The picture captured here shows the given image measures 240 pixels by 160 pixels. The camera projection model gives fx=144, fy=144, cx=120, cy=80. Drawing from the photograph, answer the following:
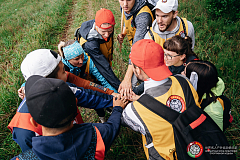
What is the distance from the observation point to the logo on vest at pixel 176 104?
1.36m

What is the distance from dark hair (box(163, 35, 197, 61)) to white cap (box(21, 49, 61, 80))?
178 cm

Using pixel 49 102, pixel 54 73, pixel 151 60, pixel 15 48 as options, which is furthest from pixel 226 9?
pixel 15 48

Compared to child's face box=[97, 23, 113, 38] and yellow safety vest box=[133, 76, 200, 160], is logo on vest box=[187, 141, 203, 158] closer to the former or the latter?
yellow safety vest box=[133, 76, 200, 160]

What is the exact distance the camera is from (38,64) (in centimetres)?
153

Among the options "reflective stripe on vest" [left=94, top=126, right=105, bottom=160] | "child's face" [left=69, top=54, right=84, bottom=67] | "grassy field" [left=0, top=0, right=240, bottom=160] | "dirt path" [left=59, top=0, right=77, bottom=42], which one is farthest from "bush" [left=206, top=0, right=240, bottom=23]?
"reflective stripe on vest" [left=94, top=126, right=105, bottom=160]

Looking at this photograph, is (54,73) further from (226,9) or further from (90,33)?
(226,9)

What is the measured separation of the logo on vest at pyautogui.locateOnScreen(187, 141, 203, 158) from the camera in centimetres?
125

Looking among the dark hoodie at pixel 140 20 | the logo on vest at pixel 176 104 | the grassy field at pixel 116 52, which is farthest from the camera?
the dark hoodie at pixel 140 20

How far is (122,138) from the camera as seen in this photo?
262cm

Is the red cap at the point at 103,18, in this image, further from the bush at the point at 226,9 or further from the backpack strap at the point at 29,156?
the bush at the point at 226,9

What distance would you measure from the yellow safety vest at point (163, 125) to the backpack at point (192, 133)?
0.04 m

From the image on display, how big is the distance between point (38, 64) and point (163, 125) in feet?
4.62

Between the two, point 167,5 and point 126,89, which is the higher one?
point 167,5

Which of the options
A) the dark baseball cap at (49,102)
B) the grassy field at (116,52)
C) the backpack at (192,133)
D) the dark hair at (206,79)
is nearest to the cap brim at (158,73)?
the backpack at (192,133)
